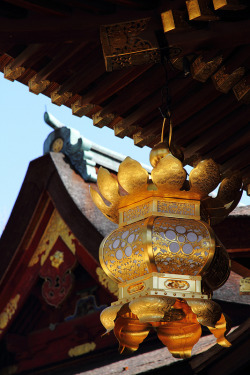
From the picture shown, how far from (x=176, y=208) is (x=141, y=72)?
0.88m

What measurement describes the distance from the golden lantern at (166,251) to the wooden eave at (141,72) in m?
0.46

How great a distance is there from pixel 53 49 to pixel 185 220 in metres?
1.04

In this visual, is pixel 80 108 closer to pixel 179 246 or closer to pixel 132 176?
pixel 132 176

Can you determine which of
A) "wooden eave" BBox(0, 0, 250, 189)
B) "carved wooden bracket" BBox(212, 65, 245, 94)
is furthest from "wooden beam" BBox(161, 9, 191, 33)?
"carved wooden bracket" BBox(212, 65, 245, 94)

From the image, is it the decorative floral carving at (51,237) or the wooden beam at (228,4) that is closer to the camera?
the wooden beam at (228,4)

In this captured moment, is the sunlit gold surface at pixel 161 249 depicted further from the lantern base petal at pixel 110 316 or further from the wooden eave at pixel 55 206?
the wooden eave at pixel 55 206

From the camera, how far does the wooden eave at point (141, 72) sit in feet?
9.45

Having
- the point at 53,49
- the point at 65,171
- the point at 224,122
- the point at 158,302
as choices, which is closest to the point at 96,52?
the point at 53,49

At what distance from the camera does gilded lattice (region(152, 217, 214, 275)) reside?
2768 mm

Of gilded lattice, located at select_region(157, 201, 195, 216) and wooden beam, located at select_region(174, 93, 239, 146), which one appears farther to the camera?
wooden beam, located at select_region(174, 93, 239, 146)

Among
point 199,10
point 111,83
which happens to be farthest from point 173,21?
point 111,83

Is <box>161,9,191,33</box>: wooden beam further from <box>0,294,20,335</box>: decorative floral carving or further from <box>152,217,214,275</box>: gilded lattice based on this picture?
<box>0,294,20,335</box>: decorative floral carving

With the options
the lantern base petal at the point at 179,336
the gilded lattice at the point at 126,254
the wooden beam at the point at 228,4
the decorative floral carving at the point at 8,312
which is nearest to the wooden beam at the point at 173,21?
the wooden beam at the point at 228,4

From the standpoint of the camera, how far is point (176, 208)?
2.90 m
